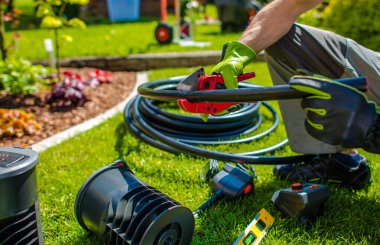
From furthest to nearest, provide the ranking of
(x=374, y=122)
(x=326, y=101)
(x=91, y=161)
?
(x=91, y=161) < (x=374, y=122) < (x=326, y=101)

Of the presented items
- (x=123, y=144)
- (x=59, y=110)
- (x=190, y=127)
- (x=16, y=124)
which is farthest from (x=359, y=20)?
(x=16, y=124)

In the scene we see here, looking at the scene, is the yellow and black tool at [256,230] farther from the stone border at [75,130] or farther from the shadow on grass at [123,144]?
the stone border at [75,130]

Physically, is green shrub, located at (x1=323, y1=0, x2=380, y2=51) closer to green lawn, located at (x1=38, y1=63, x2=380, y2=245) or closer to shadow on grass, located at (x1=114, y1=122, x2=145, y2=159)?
green lawn, located at (x1=38, y1=63, x2=380, y2=245)

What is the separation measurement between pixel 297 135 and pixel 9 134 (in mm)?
2168

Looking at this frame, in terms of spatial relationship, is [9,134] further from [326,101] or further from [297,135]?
[326,101]

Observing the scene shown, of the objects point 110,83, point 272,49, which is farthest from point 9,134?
point 272,49

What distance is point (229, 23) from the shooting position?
29.5 ft

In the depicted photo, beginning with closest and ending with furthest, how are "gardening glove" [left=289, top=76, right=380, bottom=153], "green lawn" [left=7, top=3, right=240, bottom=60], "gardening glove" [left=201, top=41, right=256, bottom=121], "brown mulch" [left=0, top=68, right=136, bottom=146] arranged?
"gardening glove" [left=289, top=76, right=380, bottom=153], "gardening glove" [left=201, top=41, right=256, bottom=121], "brown mulch" [left=0, top=68, right=136, bottom=146], "green lawn" [left=7, top=3, right=240, bottom=60]

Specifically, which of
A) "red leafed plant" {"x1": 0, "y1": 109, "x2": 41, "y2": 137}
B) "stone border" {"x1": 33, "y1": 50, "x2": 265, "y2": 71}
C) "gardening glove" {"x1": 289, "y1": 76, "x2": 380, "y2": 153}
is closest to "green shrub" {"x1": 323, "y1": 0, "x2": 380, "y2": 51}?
"stone border" {"x1": 33, "y1": 50, "x2": 265, "y2": 71}

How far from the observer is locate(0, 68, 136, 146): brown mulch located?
3225 mm

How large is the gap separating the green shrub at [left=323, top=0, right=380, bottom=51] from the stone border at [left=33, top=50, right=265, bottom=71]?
1911 mm

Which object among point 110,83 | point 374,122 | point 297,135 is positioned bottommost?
point 110,83

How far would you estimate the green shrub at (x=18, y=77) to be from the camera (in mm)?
3907

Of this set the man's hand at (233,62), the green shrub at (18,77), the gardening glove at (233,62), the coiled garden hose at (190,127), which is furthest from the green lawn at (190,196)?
the green shrub at (18,77)
